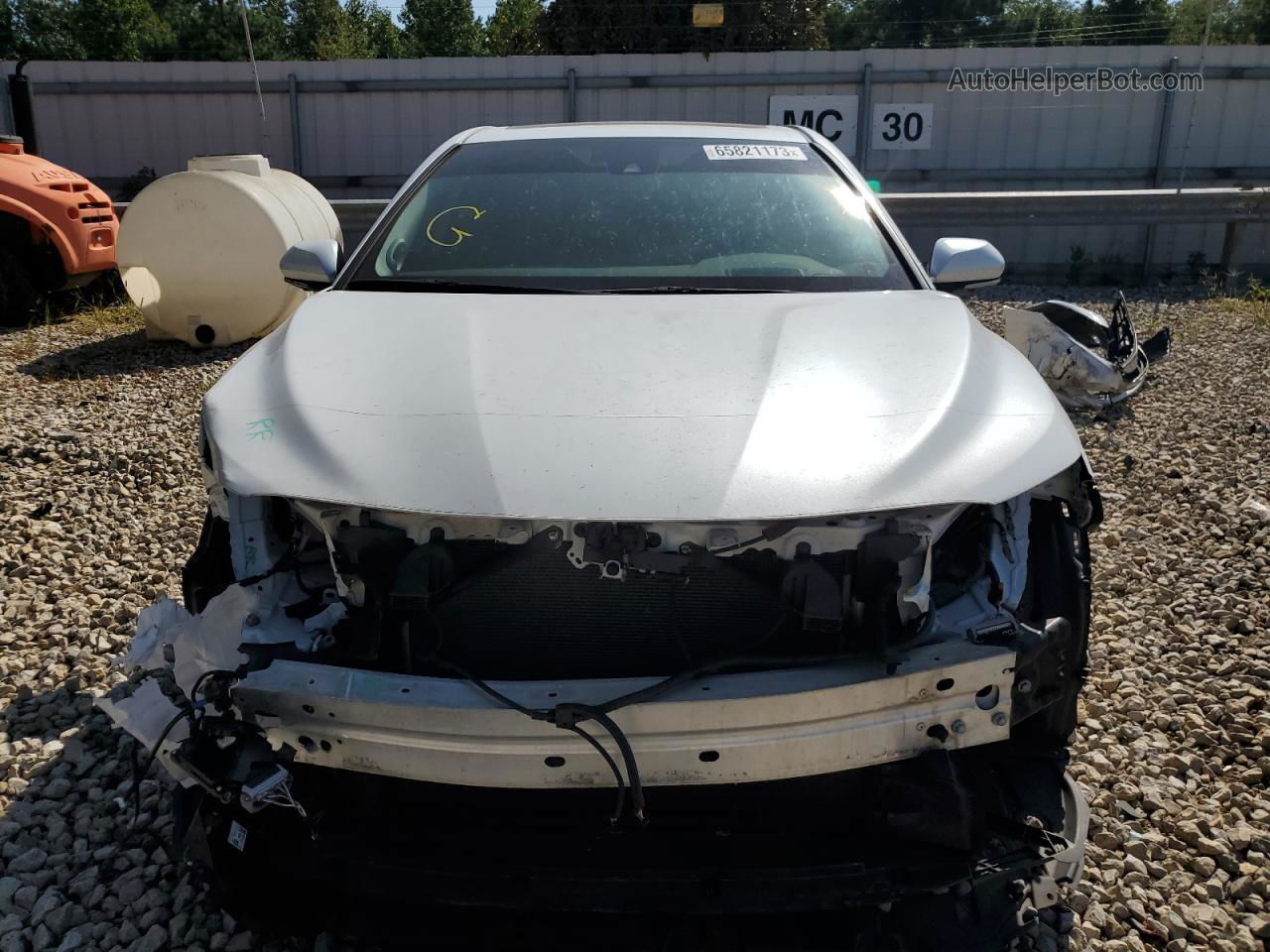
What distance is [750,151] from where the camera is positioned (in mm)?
3621

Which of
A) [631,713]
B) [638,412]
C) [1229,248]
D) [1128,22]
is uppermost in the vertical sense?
[1128,22]

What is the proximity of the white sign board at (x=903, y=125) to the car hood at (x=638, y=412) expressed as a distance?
10119 mm

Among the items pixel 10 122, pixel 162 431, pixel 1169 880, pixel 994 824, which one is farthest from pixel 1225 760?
pixel 10 122

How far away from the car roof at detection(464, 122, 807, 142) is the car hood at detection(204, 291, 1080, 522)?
1221 millimetres

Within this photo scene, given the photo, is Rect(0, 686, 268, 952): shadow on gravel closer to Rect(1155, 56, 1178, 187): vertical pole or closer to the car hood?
the car hood

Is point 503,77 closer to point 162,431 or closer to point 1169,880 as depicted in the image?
point 162,431

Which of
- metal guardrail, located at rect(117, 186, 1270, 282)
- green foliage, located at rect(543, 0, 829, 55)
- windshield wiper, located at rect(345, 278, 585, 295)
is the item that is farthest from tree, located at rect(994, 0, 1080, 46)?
windshield wiper, located at rect(345, 278, 585, 295)

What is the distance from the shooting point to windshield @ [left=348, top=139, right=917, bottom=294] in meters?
3.05

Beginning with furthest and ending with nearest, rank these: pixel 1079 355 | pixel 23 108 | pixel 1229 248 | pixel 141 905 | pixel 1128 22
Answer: pixel 1128 22, pixel 23 108, pixel 1229 248, pixel 1079 355, pixel 141 905

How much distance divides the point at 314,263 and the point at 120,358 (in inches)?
181

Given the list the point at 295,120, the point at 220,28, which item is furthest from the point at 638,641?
the point at 220,28

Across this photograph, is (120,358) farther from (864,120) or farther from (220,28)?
(220,28)

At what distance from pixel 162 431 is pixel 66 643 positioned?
2.23m

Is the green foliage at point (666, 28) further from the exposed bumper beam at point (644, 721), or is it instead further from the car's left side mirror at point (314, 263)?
the exposed bumper beam at point (644, 721)
